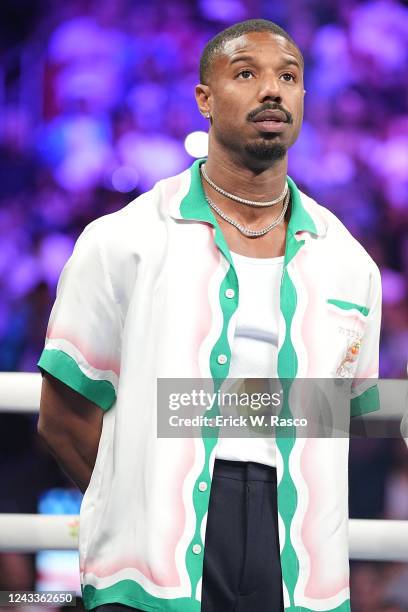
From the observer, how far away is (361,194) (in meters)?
→ 4.06

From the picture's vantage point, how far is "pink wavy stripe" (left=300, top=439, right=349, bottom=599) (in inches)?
64.7

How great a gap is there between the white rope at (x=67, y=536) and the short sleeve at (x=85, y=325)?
451 mm

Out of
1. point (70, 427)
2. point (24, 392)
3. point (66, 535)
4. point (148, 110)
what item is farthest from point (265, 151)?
point (148, 110)

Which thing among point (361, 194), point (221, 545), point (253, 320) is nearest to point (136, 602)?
point (221, 545)

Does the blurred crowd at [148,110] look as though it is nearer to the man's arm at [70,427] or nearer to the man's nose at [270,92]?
the man's arm at [70,427]

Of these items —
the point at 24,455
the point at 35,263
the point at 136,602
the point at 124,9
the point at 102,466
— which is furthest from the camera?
the point at 124,9

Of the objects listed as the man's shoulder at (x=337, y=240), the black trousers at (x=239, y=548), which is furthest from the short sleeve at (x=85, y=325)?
the man's shoulder at (x=337, y=240)

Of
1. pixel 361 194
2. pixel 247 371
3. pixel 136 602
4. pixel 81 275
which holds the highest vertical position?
pixel 361 194

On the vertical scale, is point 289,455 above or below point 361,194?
below

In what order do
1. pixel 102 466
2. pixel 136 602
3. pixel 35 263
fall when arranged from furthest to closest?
pixel 35 263 → pixel 102 466 → pixel 136 602

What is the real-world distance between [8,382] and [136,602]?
22.9 inches

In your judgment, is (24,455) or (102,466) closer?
(102,466)

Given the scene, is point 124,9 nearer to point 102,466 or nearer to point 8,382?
point 8,382

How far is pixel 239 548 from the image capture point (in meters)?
1.61
